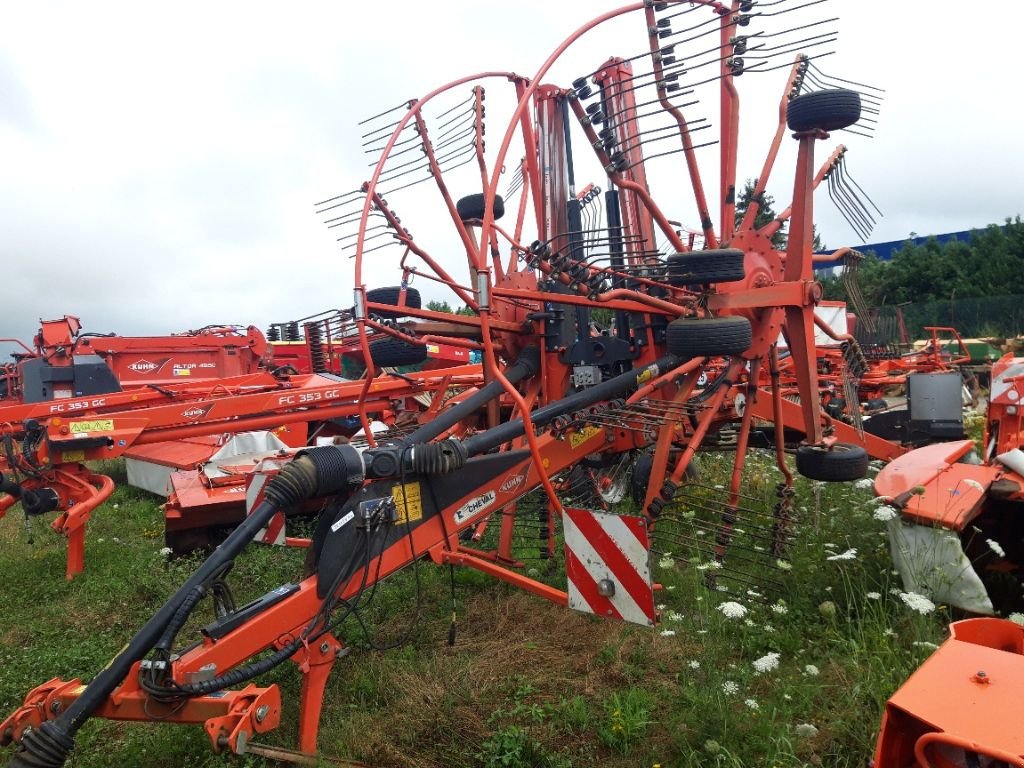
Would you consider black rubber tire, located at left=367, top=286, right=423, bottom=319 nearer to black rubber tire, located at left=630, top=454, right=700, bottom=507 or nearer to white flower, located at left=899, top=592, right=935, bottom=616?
black rubber tire, located at left=630, top=454, right=700, bottom=507

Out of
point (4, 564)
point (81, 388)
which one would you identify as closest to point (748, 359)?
point (4, 564)

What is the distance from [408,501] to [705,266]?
183cm

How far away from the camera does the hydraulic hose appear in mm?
2574

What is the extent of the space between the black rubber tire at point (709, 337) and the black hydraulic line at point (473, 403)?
962mm

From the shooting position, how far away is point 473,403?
13.3 ft

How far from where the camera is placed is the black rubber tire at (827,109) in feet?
13.1

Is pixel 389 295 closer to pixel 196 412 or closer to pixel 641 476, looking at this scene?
pixel 196 412

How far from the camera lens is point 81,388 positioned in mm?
9992

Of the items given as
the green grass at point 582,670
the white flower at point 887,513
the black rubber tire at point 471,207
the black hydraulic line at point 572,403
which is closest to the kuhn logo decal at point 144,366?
the green grass at point 582,670

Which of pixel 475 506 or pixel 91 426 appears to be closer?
pixel 475 506

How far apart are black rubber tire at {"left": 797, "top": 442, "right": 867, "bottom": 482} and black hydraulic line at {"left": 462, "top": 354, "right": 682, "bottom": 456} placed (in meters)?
0.97

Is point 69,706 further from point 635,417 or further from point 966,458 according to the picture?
point 966,458

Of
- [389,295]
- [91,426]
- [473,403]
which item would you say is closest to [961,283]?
[389,295]

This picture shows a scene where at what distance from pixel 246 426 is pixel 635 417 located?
3560mm
